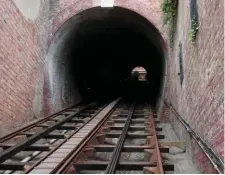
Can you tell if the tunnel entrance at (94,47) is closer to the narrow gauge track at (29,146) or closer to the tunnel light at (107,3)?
the tunnel light at (107,3)

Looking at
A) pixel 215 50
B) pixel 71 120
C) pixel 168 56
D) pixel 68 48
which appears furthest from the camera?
pixel 68 48

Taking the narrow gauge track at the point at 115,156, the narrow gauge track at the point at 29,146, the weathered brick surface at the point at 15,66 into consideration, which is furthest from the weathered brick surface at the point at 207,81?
the weathered brick surface at the point at 15,66

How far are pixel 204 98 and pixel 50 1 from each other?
8.22m

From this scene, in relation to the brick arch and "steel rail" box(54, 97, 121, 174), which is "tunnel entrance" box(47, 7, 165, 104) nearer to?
the brick arch

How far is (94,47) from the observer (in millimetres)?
17047

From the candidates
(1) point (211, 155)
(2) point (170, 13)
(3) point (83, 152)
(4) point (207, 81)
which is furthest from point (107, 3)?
(1) point (211, 155)

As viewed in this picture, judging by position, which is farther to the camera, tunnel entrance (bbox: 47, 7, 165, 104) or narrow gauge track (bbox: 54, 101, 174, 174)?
tunnel entrance (bbox: 47, 7, 165, 104)

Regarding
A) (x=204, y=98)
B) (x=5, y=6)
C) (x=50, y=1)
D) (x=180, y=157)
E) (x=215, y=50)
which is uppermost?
(x=50, y=1)

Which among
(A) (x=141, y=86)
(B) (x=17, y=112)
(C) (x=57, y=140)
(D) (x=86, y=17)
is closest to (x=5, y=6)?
(B) (x=17, y=112)

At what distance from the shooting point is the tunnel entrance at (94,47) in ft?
38.9

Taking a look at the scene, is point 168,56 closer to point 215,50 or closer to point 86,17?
point 86,17

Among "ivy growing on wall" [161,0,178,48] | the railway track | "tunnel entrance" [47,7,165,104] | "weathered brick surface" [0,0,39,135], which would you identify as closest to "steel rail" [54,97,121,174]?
the railway track

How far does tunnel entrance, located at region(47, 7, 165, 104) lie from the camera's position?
11.8 m

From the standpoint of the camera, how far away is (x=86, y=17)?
39.4 ft
